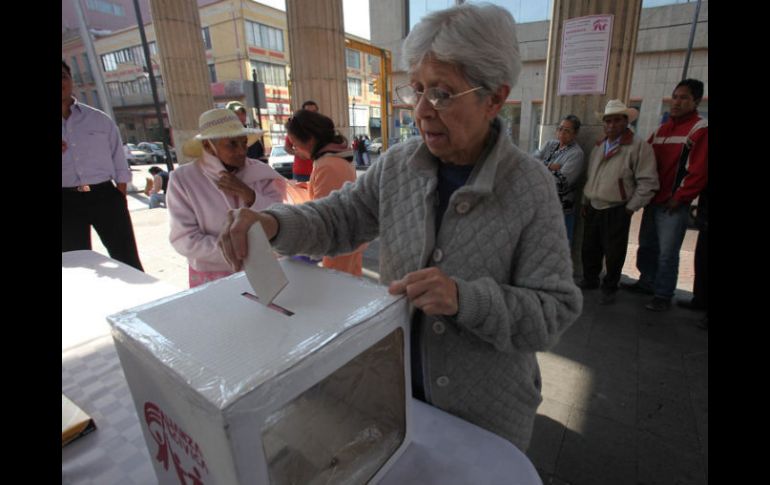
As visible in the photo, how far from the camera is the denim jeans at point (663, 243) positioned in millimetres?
3117

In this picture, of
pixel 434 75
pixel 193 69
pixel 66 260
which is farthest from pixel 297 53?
pixel 434 75

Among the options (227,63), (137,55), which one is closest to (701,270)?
(227,63)

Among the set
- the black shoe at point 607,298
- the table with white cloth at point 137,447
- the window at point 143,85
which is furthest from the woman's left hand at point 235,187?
the window at point 143,85

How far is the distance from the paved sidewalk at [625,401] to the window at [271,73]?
26099 millimetres

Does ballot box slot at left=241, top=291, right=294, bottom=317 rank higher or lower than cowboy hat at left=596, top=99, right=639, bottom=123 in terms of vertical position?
lower

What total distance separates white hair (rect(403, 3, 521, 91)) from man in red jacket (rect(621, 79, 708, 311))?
283 cm

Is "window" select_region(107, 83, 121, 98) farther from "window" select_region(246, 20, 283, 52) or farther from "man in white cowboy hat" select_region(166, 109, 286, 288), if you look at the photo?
"man in white cowboy hat" select_region(166, 109, 286, 288)

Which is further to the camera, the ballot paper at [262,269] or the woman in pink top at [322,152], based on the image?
the woman in pink top at [322,152]

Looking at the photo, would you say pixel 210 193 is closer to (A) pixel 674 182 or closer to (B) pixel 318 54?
(A) pixel 674 182

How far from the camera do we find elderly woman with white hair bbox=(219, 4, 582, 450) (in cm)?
81

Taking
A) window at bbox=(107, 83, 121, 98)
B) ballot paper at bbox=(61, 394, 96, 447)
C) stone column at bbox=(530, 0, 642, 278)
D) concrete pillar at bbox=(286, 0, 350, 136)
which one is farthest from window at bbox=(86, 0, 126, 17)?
ballot paper at bbox=(61, 394, 96, 447)

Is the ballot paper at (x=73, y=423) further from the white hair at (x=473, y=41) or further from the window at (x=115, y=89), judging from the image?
the window at (x=115, y=89)

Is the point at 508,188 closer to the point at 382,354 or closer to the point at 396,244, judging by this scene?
the point at 396,244
